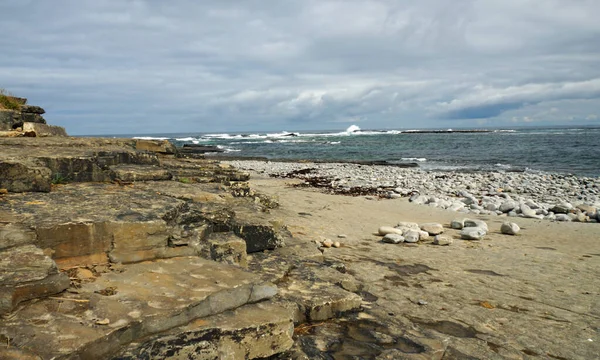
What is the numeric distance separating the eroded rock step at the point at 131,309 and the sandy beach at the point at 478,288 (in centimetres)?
85

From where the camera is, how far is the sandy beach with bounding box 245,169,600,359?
3428mm

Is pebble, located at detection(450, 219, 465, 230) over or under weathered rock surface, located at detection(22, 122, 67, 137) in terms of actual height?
under

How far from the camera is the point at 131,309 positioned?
2311mm

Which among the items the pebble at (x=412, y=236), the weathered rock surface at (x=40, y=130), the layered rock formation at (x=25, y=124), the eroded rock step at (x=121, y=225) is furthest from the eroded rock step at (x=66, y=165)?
the pebble at (x=412, y=236)

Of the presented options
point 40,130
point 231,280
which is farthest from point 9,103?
point 231,280

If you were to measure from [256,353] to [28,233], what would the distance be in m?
1.82

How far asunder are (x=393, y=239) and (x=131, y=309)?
219 inches

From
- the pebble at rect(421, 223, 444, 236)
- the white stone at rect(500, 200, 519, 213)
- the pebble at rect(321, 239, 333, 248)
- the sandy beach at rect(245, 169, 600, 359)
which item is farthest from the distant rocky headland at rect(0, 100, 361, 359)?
the white stone at rect(500, 200, 519, 213)

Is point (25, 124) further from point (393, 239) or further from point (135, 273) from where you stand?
point (393, 239)

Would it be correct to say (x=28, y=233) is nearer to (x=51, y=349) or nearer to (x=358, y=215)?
(x=51, y=349)

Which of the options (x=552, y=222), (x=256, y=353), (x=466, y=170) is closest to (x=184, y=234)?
(x=256, y=353)

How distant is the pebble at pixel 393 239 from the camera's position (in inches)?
282

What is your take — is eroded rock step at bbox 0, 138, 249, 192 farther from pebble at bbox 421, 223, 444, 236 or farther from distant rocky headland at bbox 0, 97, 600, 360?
pebble at bbox 421, 223, 444, 236

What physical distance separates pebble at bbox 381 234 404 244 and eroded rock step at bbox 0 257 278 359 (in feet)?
15.2
